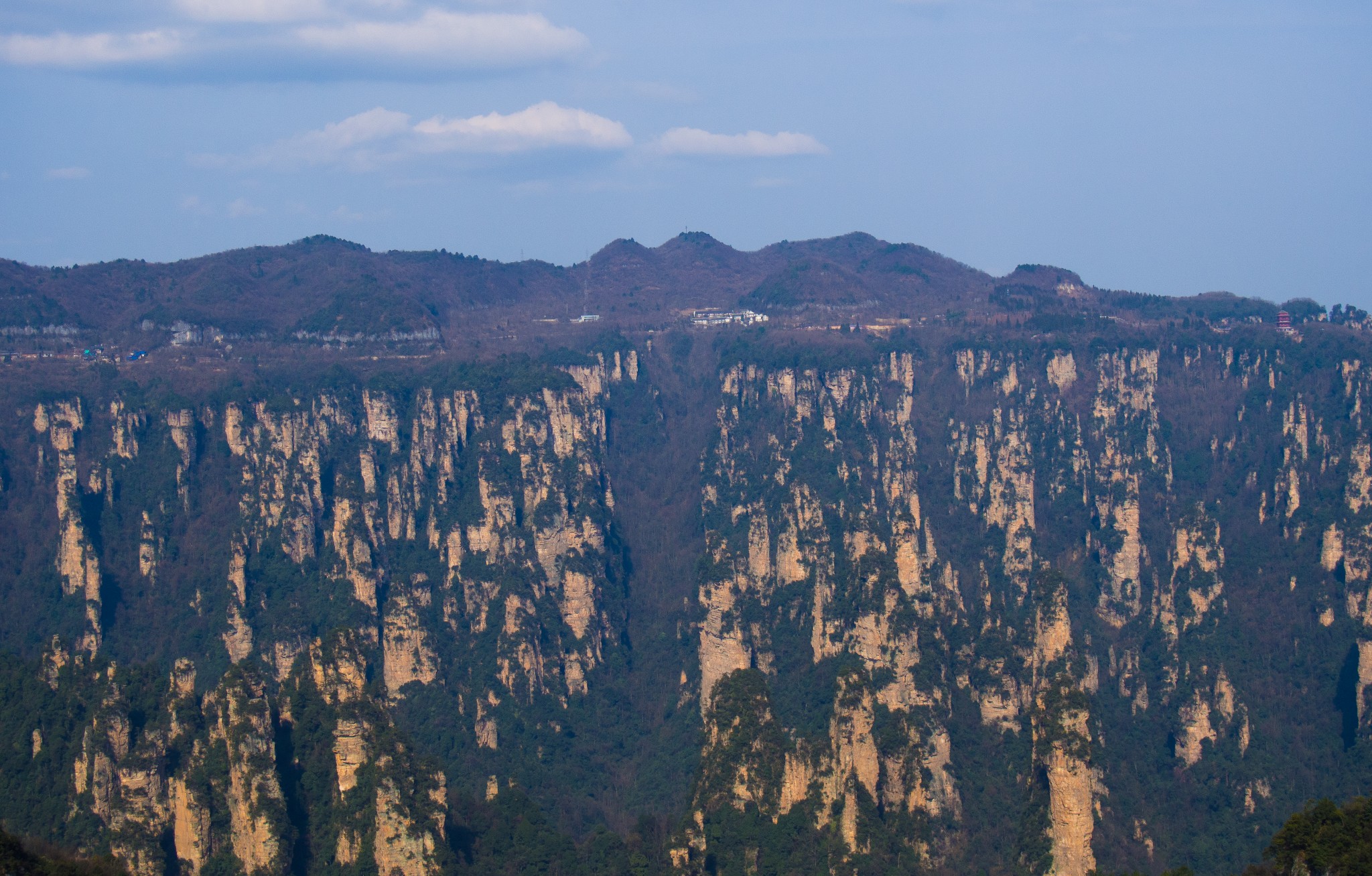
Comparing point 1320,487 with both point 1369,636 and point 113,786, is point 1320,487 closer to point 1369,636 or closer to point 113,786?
point 1369,636

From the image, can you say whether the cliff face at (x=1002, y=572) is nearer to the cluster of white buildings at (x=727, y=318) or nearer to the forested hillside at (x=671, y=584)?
the forested hillside at (x=671, y=584)

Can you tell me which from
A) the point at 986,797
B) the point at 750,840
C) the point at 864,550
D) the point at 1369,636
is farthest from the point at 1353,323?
the point at 750,840

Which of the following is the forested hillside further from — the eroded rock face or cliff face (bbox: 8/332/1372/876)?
cliff face (bbox: 8/332/1372/876)

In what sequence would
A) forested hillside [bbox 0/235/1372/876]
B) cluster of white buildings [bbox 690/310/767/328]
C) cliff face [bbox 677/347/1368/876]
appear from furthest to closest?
cluster of white buildings [bbox 690/310/767/328] < cliff face [bbox 677/347/1368/876] < forested hillside [bbox 0/235/1372/876]

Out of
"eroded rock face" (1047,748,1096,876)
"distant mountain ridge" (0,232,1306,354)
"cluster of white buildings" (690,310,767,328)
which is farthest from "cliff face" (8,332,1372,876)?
"cluster of white buildings" (690,310,767,328)

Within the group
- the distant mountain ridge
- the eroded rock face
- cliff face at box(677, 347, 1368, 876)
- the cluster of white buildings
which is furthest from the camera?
the cluster of white buildings

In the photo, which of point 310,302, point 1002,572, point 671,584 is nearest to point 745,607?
point 671,584
